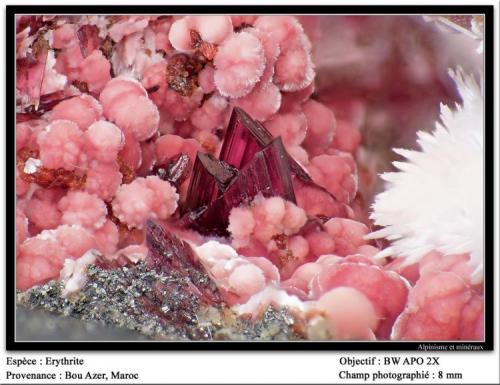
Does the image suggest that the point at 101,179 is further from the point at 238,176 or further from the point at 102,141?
the point at 238,176

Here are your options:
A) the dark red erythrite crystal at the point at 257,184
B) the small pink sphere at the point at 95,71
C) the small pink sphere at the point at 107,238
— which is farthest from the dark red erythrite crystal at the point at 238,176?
the small pink sphere at the point at 95,71

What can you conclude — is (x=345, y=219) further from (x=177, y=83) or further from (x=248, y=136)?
(x=177, y=83)

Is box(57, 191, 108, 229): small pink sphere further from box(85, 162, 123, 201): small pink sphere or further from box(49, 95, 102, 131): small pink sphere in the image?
box(49, 95, 102, 131): small pink sphere

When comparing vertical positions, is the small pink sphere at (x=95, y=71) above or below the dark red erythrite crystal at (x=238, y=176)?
above

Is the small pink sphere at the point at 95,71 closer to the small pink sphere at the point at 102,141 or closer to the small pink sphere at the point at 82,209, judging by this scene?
the small pink sphere at the point at 102,141

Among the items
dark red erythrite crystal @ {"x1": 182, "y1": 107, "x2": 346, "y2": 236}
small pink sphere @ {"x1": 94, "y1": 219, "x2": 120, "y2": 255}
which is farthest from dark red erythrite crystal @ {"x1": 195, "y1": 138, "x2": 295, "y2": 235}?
small pink sphere @ {"x1": 94, "y1": 219, "x2": 120, "y2": 255}

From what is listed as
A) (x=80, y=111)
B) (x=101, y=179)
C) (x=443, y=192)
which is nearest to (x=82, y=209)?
(x=101, y=179)

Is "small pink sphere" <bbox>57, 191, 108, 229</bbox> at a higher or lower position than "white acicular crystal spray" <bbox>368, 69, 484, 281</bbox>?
lower
